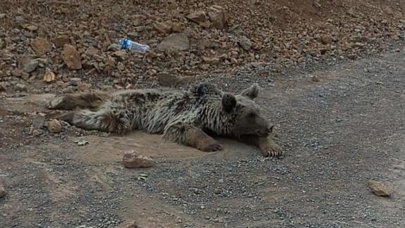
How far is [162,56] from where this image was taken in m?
9.80

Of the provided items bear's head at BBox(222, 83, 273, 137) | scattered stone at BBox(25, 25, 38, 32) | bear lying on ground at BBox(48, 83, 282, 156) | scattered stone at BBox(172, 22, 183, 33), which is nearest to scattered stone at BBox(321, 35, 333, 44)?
scattered stone at BBox(172, 22, 183, 33)

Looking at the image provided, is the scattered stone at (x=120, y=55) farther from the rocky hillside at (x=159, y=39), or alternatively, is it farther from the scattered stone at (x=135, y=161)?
the scattered stone at (x=135, y=161)

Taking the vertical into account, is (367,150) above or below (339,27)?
below

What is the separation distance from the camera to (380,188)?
6.01 m

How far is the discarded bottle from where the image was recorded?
9805 millimetres

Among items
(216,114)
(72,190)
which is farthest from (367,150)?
(72,190)

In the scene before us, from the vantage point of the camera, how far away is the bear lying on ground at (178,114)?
7.18m

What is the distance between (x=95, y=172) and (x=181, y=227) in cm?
116

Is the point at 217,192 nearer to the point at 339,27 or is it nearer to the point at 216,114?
the point at 216,114

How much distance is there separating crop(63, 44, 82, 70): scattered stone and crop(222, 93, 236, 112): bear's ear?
2561 mm

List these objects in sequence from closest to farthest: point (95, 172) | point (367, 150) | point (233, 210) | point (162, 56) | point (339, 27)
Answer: point (233, 210) → point (95, 172) → point (367, 150) → point (162, 56) → point (339, 27)

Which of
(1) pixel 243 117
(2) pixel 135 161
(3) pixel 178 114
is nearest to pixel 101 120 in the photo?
(3) pixel 178 114

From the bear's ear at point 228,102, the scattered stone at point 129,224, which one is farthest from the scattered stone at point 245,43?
the scattered stone at point 129,224

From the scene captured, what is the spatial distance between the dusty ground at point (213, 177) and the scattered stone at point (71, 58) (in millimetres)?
978
